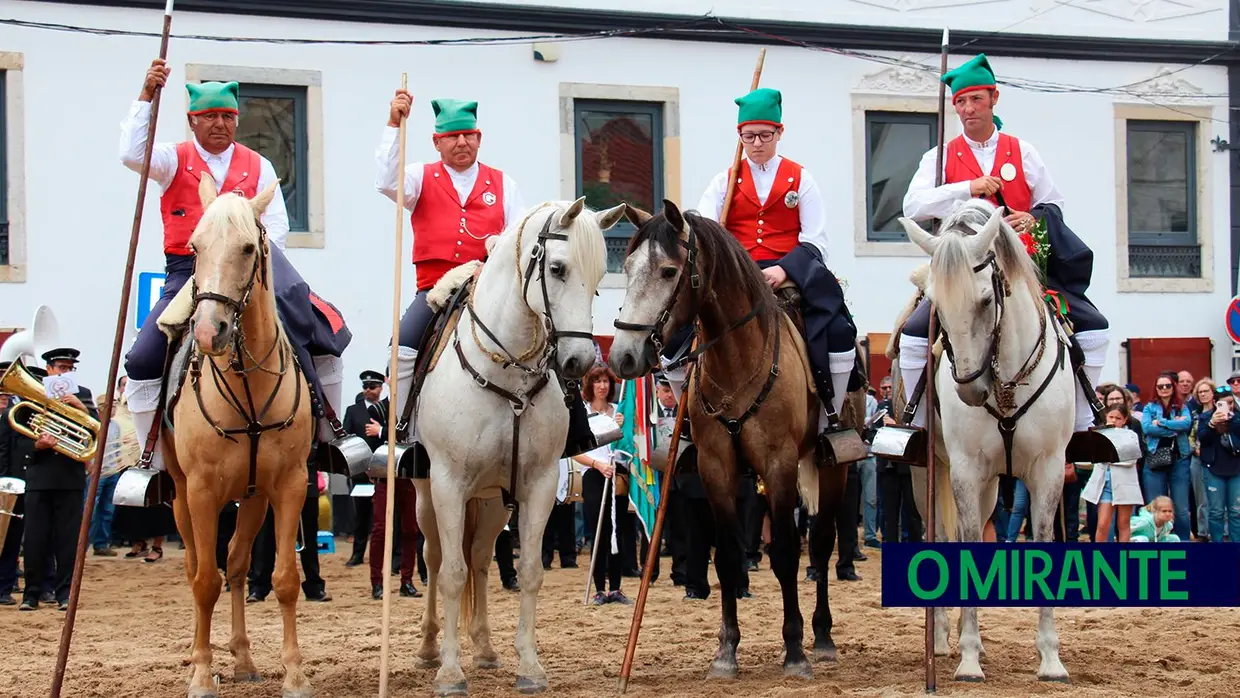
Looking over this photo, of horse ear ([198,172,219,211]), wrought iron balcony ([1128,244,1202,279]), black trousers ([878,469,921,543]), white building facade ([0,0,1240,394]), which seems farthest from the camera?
wrought iron balcony ([1128,244,1202,279])

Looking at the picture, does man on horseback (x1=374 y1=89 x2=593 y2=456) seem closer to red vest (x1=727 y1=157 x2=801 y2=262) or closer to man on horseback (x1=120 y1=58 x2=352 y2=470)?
man on horseback (x1=120 y1=58 x2=352 y2=470)

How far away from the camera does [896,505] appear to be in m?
16.5

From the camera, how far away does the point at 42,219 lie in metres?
19.3

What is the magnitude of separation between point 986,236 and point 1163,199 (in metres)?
17.4

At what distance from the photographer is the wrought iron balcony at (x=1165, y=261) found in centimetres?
2388

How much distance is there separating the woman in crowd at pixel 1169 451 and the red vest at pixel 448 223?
9637mm

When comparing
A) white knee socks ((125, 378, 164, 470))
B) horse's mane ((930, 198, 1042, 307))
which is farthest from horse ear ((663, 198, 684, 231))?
white knee socks ((125, 378, 164, 470))

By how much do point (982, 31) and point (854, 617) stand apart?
13.8 m

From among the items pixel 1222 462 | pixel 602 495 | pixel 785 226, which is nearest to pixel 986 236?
pixel 785 226

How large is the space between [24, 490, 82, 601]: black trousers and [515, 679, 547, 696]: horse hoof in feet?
22.9

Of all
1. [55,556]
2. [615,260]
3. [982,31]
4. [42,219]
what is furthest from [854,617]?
[982,31]

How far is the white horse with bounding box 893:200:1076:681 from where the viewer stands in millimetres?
8070

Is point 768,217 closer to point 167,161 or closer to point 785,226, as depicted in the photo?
point 785,226

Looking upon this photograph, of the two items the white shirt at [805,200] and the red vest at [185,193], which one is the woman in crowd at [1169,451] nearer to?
the white shirt at [805,200]
